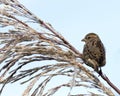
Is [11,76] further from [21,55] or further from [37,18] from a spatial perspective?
[37,18]

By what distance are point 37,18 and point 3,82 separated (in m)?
0.66

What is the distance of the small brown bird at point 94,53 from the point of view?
3.00m

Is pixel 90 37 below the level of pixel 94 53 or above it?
above

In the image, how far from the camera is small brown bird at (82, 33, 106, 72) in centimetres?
300

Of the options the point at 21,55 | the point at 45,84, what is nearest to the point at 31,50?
the point at 21,55

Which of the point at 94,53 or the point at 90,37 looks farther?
the point at 90,37

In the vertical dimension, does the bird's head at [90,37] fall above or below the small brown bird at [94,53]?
above

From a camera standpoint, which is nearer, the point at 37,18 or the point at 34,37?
the point at 34,37

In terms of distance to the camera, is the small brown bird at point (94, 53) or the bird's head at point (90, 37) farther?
the bird's head at point (90, 37)

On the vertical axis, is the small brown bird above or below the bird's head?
below

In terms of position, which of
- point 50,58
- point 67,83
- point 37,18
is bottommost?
point 67,83

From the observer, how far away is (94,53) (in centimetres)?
303

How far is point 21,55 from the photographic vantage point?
3.04 meters

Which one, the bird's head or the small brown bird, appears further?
the bird's head
